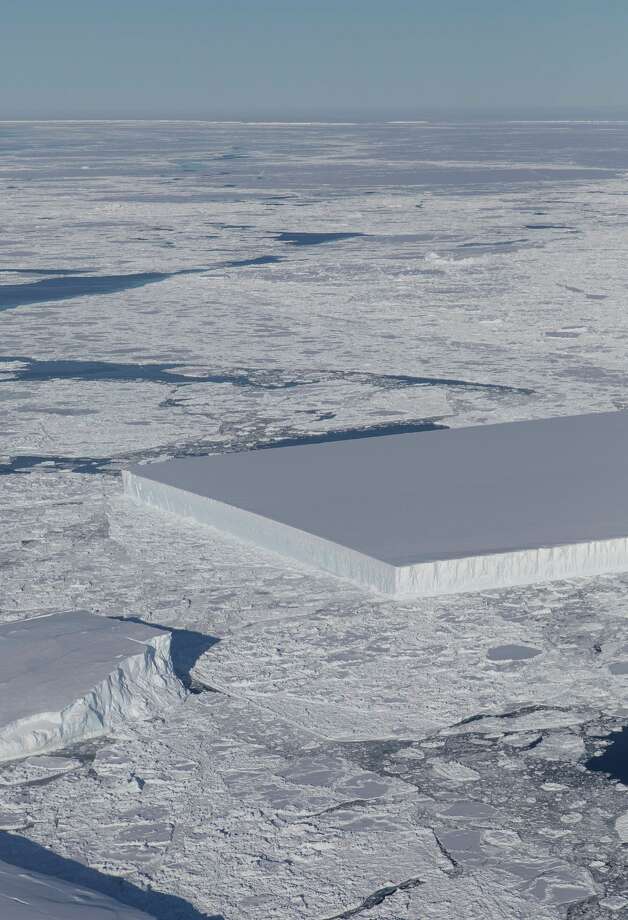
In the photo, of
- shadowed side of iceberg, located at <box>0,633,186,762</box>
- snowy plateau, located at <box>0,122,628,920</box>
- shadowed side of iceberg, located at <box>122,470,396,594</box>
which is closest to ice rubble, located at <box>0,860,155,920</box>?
snowy plateau, located at <box>0,122,628,920</box>

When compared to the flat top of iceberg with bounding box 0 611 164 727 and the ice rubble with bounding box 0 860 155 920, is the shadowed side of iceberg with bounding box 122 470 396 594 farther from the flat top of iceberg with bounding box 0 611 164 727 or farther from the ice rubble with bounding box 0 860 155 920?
the ice rubble with bounding box 0 860 155 920

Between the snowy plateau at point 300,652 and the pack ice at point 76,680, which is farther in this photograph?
the pack ice at point 76,680

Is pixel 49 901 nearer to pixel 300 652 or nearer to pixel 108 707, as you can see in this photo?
pixel 108 707

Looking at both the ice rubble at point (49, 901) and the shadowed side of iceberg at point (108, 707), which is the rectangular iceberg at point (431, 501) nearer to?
the shadowed side of iceberg at point (108, 707)

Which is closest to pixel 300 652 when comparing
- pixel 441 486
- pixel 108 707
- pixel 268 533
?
pixel 108 707

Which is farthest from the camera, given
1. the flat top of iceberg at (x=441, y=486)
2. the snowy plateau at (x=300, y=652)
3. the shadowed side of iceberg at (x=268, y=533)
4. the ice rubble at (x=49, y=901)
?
the flat top of iceberg at (x=441, y=486)

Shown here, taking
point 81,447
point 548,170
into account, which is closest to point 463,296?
point 81,447

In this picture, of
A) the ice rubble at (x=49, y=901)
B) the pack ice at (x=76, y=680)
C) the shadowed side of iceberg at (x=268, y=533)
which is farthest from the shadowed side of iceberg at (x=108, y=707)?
the shadowed side of iceberg at (x=268, y=533)
